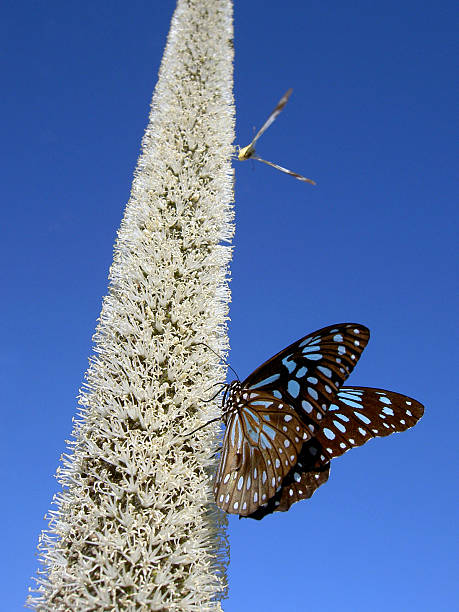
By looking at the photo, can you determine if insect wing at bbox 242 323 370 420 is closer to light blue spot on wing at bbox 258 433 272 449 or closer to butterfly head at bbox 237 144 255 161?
light blue spot on wing at bbox 258 433 272 449

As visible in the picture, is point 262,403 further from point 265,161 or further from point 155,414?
point 265,161

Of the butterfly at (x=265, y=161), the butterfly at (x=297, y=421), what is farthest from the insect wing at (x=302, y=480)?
the butterfly at (x=265, y=161)

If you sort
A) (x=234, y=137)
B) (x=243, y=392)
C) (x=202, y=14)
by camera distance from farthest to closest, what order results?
1. (x=202, y=14)
2. (x=234, y=137)
3. (x=243, y=392)

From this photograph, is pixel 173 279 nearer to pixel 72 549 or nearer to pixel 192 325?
pixel 192 325

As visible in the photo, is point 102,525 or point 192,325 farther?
point 192,325

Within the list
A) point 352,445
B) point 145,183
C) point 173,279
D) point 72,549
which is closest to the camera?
point 72,549

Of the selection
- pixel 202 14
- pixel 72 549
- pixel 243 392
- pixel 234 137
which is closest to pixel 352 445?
pixel 243 392

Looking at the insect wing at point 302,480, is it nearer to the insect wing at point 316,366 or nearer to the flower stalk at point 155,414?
the insect wing at point 316,366

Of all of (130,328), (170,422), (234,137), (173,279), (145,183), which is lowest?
(170,422)
